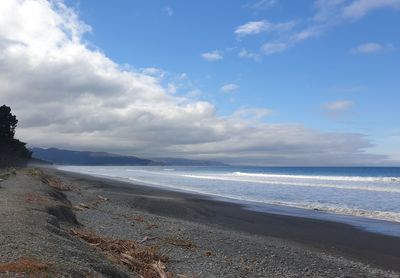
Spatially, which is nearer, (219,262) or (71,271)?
(71,271)

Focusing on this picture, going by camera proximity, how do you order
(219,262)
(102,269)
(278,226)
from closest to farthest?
1. (102,269)
2. (219,262)
3. (278,226)

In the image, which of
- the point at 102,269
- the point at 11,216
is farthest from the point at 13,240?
the point at 11,216

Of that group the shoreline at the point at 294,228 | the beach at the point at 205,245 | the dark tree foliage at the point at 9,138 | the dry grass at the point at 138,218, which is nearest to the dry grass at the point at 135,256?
the beach at the point at 205,245

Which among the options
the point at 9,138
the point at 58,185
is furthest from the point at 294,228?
the point at 9,138

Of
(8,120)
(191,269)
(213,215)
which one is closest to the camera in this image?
(191,269)

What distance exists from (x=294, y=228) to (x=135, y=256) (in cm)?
1054

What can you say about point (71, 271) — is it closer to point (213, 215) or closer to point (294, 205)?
point (213, 215)

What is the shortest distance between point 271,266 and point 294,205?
1836 centimetres

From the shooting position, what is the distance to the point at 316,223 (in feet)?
68.9

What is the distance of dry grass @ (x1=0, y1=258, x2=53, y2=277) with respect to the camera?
6.50m

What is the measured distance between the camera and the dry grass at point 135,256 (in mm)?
9609

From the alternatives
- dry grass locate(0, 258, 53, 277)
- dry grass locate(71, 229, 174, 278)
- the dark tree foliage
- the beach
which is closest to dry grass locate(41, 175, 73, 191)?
the beach

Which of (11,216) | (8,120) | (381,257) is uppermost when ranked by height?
(8,120)

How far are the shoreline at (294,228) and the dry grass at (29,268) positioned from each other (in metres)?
9.82
